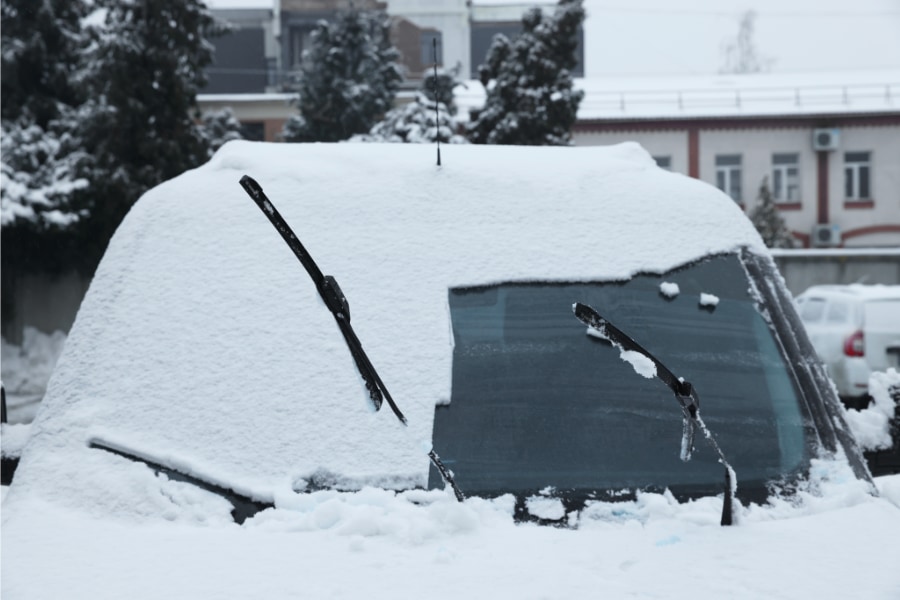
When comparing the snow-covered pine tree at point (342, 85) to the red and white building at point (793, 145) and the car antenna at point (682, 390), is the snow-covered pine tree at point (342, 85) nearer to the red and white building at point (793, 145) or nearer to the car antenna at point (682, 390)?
the red and white building at point (793, 145)

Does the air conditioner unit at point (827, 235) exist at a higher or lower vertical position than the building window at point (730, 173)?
lower

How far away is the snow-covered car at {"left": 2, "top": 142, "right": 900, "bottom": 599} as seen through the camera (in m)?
1.77

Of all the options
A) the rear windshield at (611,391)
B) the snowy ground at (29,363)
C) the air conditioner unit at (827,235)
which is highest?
the rear windshield at (611,391)

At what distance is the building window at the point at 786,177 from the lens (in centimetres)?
3394

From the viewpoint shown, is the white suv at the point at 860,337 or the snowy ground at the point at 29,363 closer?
the white suv at the point at 860,337

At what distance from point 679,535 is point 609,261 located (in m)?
0.81

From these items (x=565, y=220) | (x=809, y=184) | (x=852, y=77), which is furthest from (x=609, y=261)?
(x=852, y=77)

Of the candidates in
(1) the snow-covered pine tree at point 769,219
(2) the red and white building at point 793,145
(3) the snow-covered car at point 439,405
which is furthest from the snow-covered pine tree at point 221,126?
(3) the snow-covered car at point 439,405

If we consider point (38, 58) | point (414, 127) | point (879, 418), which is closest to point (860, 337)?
point (414, 127)

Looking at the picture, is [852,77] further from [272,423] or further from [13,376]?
[272,423]

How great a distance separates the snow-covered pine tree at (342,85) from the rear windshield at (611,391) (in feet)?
68.3

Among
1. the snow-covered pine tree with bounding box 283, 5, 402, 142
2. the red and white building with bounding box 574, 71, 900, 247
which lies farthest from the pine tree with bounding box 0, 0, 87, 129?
the red and white building with bounding box 574, 71, 900, 247

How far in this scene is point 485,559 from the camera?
5.77ft

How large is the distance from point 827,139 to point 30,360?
969 inches
